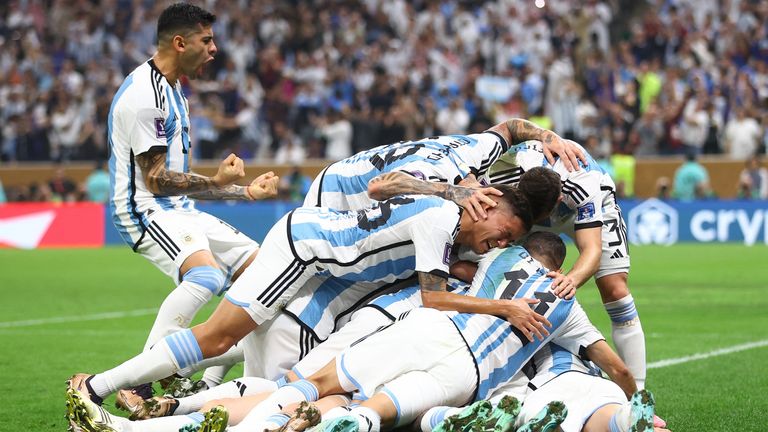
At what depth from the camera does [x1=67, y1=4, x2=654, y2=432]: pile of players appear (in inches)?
228

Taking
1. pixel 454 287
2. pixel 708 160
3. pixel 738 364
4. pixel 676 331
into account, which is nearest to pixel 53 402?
pixel 454 287

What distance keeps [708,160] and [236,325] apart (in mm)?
17856

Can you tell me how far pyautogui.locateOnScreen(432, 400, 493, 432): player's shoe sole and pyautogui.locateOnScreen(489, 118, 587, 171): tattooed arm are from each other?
252 cm

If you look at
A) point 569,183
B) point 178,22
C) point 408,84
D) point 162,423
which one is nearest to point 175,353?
point 162,423

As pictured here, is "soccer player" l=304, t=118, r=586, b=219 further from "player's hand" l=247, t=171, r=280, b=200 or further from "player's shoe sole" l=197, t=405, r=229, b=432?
"player's shoe sole" l=197, t=405, r=229, b=432

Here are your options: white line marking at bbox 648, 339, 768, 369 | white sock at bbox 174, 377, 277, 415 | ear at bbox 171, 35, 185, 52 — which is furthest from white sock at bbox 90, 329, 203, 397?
white line marking at bbox 648, 339, 768, 369

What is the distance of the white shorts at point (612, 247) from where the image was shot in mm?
7805

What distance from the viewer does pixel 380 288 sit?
22.7 feet

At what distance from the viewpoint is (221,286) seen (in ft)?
24.7

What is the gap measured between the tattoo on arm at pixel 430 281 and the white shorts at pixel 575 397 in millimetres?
755

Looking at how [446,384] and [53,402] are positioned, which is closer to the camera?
[446,384]

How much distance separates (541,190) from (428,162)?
881mm

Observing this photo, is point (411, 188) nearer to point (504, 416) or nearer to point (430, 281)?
point (430, 281)

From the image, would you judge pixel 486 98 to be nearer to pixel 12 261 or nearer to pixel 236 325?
pixel 12 261
